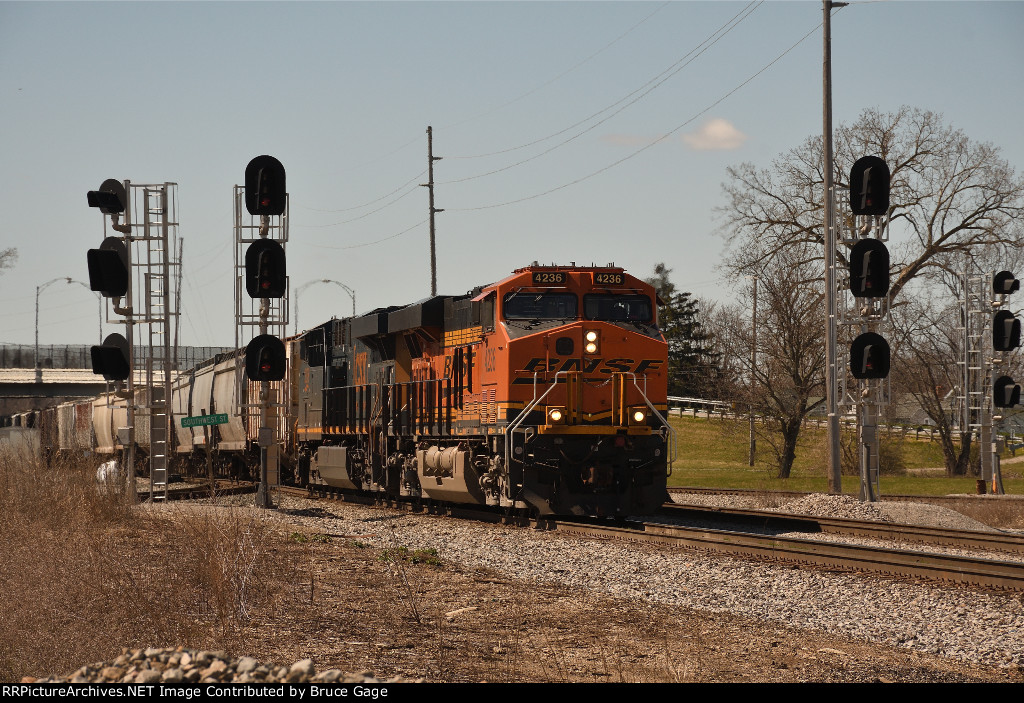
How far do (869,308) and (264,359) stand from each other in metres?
12.0

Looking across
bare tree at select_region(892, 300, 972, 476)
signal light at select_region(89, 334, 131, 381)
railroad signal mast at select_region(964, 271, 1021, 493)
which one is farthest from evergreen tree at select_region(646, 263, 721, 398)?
signal light at select_region(89, 334, 131, 381)

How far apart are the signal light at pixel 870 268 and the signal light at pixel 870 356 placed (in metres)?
0.85

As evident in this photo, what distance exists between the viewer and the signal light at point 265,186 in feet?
67.2

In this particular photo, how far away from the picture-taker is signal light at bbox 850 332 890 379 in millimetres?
20984

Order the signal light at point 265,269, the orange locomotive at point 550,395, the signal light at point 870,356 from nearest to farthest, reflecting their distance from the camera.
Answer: the orange locomotive at point 550,395 < the signal light at point 265,269 < the signal light at point 870,356

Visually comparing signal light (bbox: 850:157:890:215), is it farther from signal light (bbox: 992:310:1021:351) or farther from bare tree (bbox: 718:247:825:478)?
bare tree (bbox: 718:247:825:478)

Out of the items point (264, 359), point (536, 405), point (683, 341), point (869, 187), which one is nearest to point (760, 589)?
point (536, 405)

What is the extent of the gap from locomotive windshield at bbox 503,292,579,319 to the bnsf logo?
0.80 meters

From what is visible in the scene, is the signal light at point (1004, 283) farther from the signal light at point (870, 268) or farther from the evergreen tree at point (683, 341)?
the evergreen tree at point (683, 341)

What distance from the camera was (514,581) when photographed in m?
12.4

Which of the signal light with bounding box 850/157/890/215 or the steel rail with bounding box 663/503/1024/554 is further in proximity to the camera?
the signal light with bounding box 850/157/890/215

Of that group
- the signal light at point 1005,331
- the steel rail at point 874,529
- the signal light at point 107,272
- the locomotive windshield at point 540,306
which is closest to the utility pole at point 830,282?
the steel rail at point 874,529

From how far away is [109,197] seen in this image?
896 inches
